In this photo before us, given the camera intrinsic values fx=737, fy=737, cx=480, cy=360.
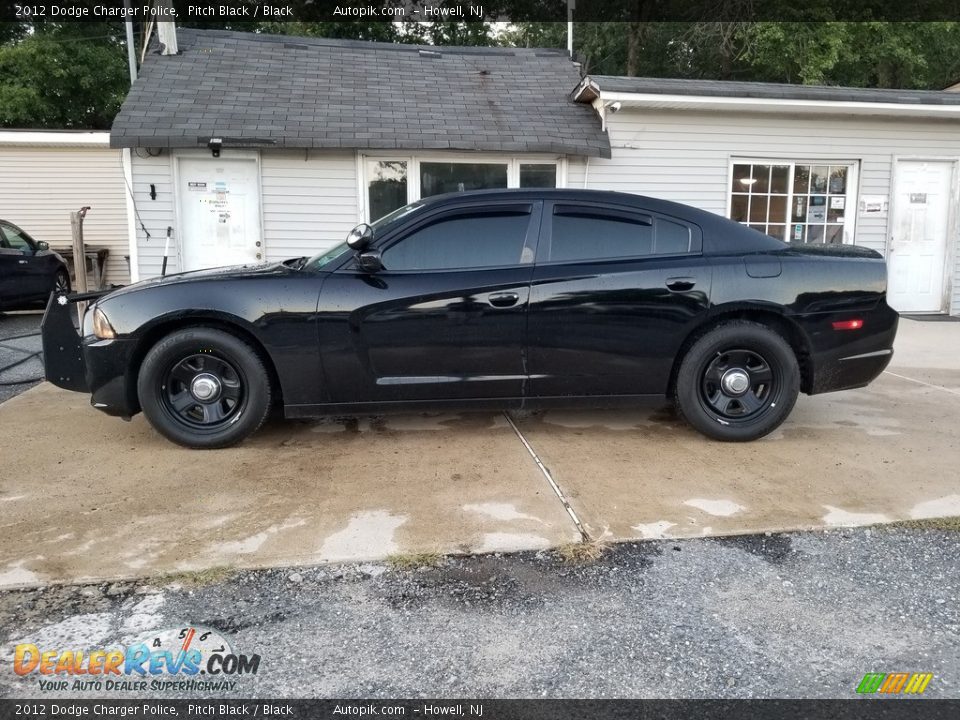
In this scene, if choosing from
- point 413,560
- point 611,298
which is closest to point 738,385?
point 611,298

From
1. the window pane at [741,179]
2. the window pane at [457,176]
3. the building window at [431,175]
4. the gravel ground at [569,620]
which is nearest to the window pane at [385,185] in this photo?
the building window at [431,175]

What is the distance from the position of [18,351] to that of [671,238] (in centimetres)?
702

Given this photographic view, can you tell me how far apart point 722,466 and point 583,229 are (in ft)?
5.40

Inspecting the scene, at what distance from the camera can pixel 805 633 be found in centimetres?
261

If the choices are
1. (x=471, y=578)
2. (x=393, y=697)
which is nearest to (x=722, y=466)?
(x=471, y=578)

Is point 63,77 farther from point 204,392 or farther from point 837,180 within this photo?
point 204,392

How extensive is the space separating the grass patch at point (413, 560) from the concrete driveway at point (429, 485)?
5 cm

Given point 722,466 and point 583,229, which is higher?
point 583,229

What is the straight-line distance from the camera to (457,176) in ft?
31.2

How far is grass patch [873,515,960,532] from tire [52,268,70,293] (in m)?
11.0

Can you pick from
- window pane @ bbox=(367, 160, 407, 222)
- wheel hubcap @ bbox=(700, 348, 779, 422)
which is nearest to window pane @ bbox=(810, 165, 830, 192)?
window pane @ bbox=(367, 160, 407, 222)

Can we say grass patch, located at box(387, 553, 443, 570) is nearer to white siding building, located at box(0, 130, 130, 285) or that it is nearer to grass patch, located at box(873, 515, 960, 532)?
grass patch, located at box(873, 515, 960, 532)

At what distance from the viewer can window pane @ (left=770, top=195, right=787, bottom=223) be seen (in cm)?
1012

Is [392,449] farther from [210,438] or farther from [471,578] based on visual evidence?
[471,578]
